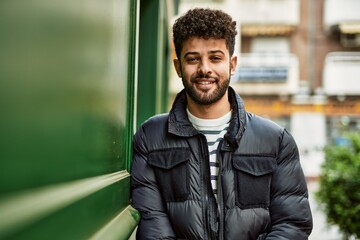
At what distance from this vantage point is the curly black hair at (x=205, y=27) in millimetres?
2258

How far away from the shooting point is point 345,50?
76.1ft

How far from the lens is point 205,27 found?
2248 mm

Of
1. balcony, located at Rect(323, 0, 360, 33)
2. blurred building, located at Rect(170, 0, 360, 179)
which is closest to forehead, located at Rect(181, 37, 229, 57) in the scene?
blurred building, located at Rect(170, 0, 360, 179)

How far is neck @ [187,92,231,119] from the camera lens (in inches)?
91.8

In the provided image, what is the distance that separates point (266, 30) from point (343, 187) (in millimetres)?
17243

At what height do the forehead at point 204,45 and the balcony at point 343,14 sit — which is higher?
the balcony at point 343,14

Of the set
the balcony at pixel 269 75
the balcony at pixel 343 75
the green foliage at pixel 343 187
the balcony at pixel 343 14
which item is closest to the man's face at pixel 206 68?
the green foliage at pixel 343 187

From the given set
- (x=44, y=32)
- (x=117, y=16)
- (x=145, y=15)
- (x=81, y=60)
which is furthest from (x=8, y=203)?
(x=145, y=15)

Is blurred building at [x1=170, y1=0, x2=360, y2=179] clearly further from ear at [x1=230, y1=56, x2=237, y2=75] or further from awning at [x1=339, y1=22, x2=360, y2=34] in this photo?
ear at [x1=230, y1=56, x2=237, y2=75]

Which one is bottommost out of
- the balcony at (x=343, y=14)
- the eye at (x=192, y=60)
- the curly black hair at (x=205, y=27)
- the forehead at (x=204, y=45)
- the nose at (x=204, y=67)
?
the nose at (x=204, y=67)

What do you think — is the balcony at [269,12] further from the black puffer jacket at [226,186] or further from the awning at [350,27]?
the black puffer jacket at [226,186]

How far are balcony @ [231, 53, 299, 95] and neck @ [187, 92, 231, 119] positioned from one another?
2032 cm

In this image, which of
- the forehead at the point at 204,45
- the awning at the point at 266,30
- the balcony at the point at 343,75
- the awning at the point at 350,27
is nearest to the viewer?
the forehead at the point at 204,45

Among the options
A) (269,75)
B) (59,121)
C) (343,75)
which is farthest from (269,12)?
(59,121)
